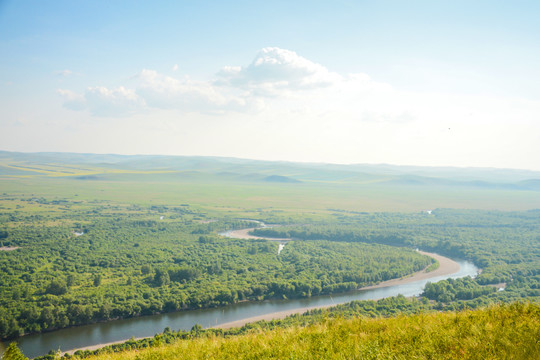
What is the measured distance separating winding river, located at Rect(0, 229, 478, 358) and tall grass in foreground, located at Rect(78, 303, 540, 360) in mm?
25031

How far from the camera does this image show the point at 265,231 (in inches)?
3312

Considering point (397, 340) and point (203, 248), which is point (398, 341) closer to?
point (397, 340)

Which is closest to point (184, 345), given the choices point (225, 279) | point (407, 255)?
point (225, 279)

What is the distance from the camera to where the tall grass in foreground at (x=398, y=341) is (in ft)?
16.7

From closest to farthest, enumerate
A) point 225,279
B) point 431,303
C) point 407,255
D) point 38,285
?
point 431,303 → point 38,285 → point 225,279 → point 407,255

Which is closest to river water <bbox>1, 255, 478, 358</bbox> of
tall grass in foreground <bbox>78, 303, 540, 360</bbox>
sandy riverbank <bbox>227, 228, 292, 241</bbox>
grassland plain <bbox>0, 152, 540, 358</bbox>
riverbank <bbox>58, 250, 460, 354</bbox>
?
riverbank <bbox>58, 250, 460, 354</bbox>

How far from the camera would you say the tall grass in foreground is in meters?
5.08

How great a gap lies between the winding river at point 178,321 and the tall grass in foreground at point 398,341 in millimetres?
25031

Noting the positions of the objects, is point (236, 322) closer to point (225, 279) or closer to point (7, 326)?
point (225, 279)

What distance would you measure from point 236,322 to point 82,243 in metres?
43.0

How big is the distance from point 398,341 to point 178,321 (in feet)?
99.5

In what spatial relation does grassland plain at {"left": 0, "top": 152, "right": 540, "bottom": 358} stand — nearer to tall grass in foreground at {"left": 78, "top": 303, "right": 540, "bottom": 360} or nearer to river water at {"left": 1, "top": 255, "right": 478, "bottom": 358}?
tall grass in foreground at {"left": 78, "top": 303, "right": 540, "bottom": 360}

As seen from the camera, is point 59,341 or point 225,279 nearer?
point 59,341

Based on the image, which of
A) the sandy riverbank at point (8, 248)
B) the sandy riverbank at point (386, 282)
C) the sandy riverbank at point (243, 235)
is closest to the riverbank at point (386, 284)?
the sandy riverbank at point (386, 282)
